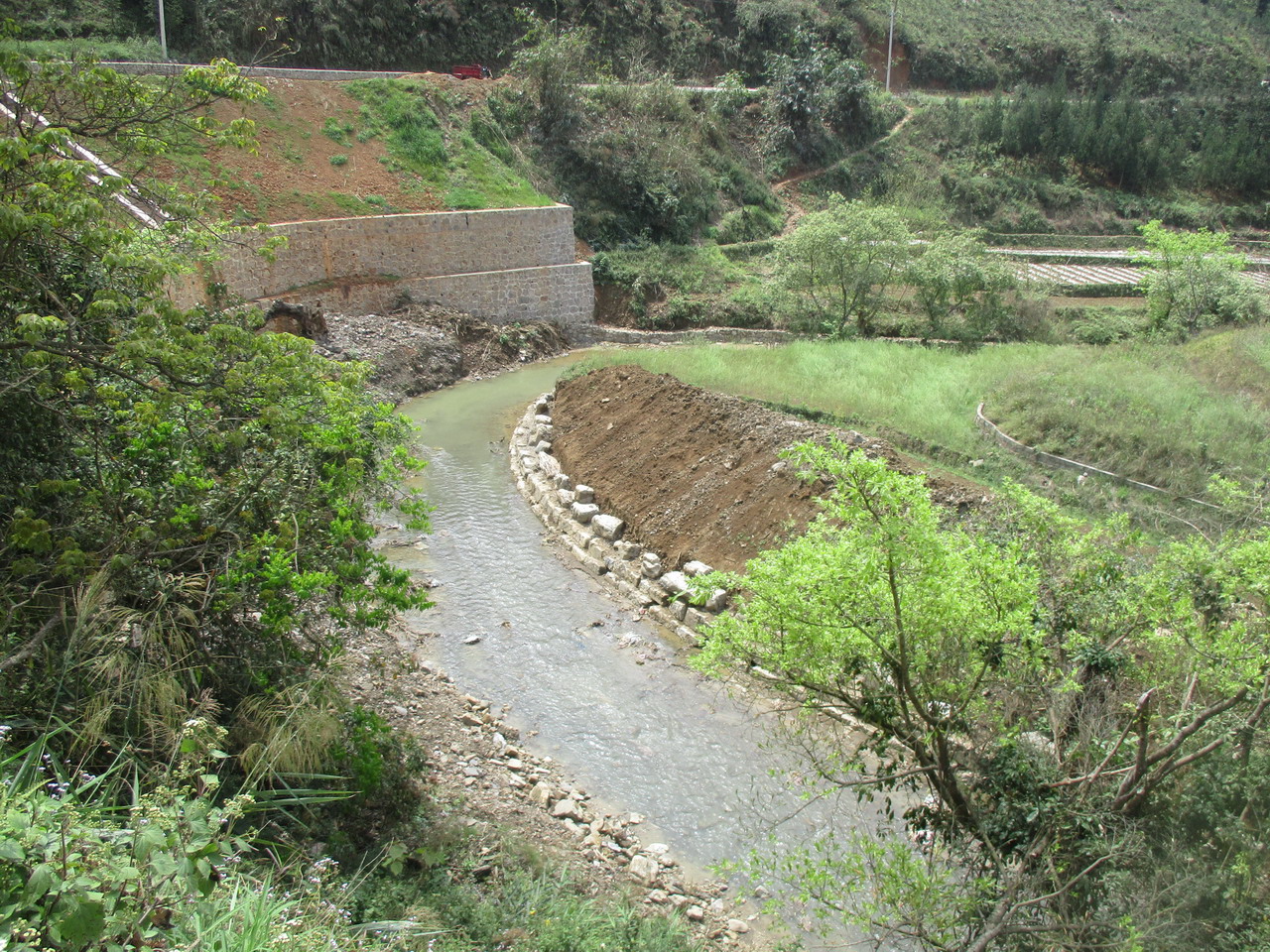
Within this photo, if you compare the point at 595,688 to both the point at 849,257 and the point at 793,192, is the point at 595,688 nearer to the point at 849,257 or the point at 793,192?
the point at 849,257

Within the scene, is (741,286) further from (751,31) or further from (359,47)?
(751,31)

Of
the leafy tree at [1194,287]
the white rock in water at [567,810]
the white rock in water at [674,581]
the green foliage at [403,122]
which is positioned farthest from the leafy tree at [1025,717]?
the green foliage at [403,122]

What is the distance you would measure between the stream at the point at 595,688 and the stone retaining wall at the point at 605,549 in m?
0.25

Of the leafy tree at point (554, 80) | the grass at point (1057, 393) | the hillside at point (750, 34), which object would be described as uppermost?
the hillside at point (750, 34)

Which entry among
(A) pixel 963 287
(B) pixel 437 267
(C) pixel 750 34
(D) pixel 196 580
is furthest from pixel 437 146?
(D) pixel 196 580

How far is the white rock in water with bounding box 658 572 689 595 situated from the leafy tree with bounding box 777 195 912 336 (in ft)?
48.1

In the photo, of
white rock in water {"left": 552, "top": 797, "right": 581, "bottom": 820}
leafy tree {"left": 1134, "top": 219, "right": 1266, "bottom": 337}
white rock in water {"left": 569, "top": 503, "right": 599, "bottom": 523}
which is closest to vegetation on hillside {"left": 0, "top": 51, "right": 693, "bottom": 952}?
white rock in water {"left": 552, "top": 797, "right": 581, "bottom": 820}

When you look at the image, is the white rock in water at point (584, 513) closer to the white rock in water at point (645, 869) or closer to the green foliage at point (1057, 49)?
the white rock in water at point (645, 869)

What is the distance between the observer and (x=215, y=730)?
5328mm

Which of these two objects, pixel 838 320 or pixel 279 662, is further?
pixel 838 320

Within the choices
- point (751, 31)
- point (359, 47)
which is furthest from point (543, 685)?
point (751, 31)

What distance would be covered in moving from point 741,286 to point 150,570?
2539cm

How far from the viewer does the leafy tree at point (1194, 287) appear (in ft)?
70.8

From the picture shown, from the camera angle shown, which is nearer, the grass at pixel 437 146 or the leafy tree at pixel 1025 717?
the leafy tree at pixel 1025 717
